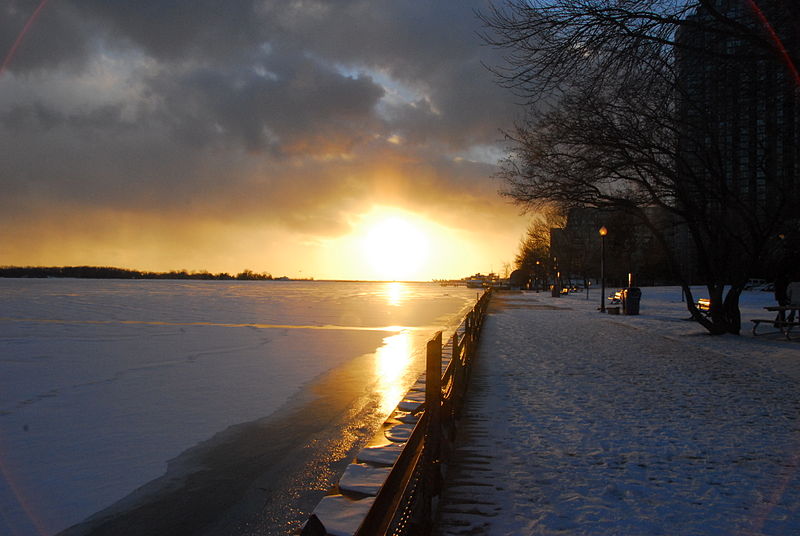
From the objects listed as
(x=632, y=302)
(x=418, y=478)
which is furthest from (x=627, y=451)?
(x=632, y=302)

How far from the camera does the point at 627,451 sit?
5.21m

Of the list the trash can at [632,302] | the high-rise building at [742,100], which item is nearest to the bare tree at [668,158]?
the high-rise building at [742,100]

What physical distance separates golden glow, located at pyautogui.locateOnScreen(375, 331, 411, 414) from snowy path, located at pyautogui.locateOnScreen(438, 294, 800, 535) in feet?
4.31

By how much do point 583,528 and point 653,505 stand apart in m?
0.79

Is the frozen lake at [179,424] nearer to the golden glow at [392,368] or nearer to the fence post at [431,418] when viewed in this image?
the golden glow at [392,368]

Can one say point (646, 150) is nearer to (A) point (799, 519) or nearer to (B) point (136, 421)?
(A) point (799, 519)

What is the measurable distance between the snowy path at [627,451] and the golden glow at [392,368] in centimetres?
131

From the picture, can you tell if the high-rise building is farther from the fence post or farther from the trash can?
the trash can

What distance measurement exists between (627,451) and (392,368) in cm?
640

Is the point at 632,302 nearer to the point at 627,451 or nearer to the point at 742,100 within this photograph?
the point at 742,100

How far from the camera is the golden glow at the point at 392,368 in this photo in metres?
8.26

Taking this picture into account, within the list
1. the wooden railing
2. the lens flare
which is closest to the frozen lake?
the wooden railing

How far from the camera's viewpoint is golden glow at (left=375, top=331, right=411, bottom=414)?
826cm

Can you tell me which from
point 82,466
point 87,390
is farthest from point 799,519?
point 87,390
